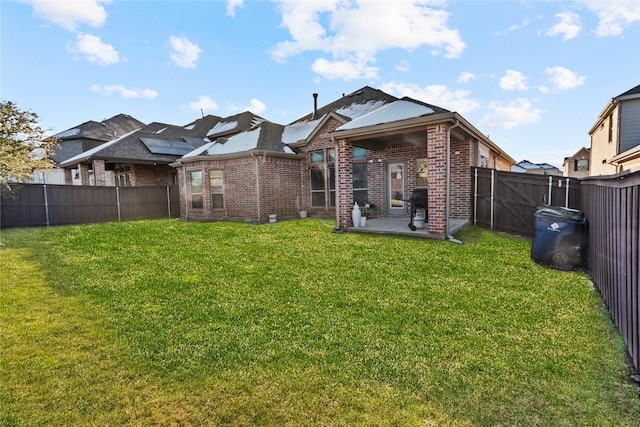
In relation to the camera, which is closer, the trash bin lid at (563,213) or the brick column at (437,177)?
the trash bin lid at (563,213)

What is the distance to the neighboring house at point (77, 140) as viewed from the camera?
23.0m

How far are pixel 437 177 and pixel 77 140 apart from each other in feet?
90.6

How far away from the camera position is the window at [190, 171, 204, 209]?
13820 mm

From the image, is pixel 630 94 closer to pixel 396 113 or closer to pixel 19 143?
pixel 396 113

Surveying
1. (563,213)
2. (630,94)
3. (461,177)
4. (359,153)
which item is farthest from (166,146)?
(630,94)

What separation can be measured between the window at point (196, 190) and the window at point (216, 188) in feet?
2.12

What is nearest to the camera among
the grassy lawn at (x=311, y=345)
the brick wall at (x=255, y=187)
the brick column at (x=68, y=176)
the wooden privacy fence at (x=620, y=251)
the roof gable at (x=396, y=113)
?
the grassy lawn at (x=311, y=345)

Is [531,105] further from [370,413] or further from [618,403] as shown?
[370,413]

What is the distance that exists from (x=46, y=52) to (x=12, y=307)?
27.0ft

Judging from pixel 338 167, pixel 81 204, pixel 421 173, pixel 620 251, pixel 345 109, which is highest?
pixel 345 109

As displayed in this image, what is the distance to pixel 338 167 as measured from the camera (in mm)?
9070

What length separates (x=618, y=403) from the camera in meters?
2.28

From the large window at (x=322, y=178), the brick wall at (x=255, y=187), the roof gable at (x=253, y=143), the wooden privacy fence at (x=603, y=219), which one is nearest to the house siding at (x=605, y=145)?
the wooden privacy fence at (x=603, y=219)

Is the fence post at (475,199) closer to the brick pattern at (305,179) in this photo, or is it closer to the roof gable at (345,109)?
the brick pattern at (305,179)
